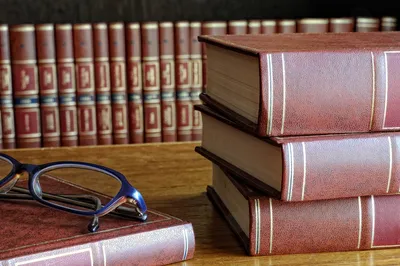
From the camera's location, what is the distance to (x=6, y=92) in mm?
1567

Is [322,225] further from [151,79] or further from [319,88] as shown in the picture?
[151,79]

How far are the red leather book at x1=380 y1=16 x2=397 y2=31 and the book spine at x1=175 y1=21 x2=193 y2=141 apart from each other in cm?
47

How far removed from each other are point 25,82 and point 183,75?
34 centimetres

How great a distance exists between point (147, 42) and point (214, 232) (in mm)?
888

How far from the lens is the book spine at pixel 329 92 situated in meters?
0.68

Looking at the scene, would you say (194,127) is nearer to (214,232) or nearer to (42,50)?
(42,50)

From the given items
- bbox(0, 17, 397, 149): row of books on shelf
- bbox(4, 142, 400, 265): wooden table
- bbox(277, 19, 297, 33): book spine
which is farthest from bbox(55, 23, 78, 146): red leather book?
bbox(277, 19, 297, 33): book spine

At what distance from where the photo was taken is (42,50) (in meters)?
1.56

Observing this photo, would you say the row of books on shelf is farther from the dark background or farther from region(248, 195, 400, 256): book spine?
region(248, 195, 400, 256): book spine

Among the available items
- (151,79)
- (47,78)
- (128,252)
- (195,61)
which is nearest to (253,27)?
(195,61)

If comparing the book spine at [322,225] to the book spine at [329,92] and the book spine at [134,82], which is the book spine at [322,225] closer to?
the book spine at [329,92]

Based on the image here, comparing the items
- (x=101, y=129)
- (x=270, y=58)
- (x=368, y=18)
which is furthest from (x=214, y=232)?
(x=368, y=18)

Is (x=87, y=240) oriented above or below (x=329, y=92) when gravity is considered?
below

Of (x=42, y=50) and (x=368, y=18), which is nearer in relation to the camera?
(x=42, y=50)
